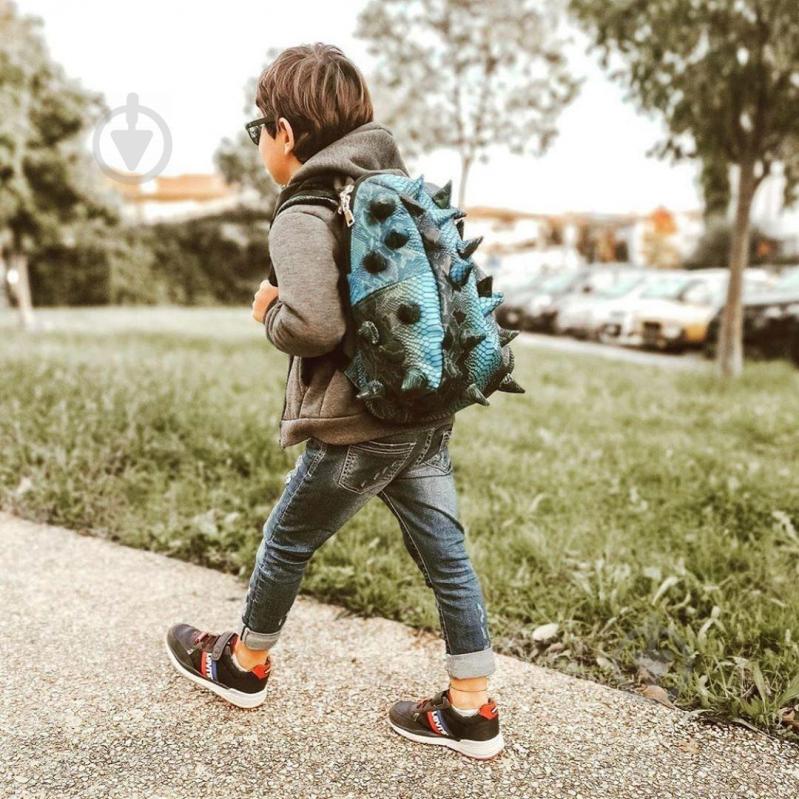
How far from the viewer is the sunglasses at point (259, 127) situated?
6.27ft

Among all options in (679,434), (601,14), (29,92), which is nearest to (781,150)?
(601,14)

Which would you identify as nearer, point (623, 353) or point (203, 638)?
point (203, 638)

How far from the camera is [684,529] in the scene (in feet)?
11.7

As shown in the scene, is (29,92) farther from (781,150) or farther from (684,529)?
(684,529)

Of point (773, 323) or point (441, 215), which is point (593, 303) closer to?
point (773, 323)

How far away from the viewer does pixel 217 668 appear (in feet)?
7.31

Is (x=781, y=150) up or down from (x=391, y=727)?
up

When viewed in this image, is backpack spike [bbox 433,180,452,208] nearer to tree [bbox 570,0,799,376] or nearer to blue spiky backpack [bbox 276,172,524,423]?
blue spiky backpack [bbox 276,172,524,423]

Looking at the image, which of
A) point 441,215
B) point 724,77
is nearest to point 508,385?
point 441,215

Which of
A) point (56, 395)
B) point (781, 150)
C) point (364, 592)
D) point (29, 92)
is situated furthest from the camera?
point (29, 92)

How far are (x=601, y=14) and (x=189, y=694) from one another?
7752 millimetres

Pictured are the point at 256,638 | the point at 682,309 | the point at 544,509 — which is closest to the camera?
the point at 256,638

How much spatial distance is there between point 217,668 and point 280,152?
1.34m

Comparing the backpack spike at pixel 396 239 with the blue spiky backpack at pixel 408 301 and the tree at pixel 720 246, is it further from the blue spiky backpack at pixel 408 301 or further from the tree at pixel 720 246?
the tree at pixel 720 246
